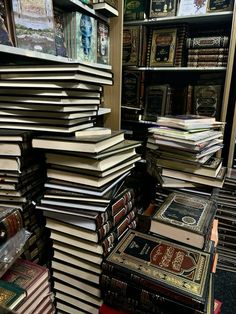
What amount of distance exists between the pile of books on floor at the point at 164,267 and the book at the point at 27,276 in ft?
0.65

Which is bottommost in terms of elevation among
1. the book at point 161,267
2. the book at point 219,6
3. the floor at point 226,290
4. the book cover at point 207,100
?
the floor at point 226,290

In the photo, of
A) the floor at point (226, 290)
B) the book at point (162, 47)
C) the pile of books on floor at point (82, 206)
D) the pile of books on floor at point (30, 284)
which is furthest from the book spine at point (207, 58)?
the pile of books on floor at point (30, 284)

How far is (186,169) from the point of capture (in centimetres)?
125

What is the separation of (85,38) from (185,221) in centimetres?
88

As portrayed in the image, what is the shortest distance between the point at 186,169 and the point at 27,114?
797 millimetres

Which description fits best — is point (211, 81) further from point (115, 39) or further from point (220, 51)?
point (115, 39)

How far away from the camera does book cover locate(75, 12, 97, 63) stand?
1052 millimetres

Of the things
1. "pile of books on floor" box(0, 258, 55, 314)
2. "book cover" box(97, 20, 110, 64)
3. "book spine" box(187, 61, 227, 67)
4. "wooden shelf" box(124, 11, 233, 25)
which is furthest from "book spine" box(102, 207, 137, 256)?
"wooden shelf" box(124, 11, 233, 25)

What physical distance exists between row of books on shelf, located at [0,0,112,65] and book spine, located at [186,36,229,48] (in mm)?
546

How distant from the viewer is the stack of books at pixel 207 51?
1412mm

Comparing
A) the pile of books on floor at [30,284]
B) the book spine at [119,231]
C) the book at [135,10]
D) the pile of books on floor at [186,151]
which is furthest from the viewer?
the book at [135,10]

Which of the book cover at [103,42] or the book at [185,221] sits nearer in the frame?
the book at [185,221]

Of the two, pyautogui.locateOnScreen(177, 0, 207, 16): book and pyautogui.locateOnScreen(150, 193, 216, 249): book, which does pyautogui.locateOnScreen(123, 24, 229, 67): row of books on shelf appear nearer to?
pyautogui.locateOnScreen(177, 0, 207, 16): book

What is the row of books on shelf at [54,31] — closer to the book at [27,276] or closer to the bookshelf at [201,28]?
the bookshelf at [201,28]
